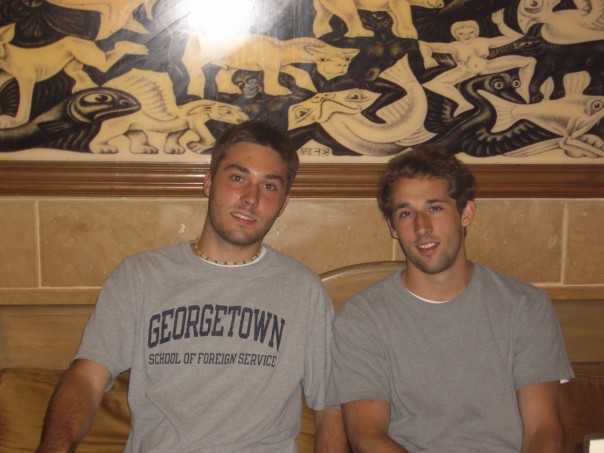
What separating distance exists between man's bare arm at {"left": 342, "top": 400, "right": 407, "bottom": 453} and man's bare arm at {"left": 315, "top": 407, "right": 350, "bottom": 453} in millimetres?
36

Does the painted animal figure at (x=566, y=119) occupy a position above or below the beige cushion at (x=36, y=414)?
above

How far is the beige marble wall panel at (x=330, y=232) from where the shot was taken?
209cm

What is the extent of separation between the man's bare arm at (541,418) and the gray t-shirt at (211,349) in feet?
1.67

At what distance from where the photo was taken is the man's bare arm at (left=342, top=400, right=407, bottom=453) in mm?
1583

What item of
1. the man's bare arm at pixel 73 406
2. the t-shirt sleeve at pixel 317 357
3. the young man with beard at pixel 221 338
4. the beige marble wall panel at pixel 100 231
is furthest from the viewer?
the beige marble wall panel at pixel 100 231

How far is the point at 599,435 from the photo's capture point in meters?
1.01

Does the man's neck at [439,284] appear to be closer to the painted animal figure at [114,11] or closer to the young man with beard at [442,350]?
the young man with beard at [442,350]

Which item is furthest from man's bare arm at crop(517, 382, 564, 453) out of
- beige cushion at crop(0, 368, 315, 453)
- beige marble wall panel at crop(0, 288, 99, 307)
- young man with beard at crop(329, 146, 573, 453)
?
beige marble wall panel at crop(0, 288, 99, 307)

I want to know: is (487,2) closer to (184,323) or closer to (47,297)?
(184,323)

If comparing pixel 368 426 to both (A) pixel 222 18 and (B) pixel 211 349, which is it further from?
(A) pixel 222 18

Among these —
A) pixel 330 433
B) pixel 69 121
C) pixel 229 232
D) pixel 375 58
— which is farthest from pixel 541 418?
pixel 69 121

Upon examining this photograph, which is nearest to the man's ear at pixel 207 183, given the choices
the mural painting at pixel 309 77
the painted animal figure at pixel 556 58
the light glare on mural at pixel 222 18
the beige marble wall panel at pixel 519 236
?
the mural painting at pixel 309 77

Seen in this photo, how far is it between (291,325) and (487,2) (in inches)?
45.1

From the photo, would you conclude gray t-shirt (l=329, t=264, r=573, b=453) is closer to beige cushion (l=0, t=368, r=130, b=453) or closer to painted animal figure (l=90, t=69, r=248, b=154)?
beige cushion (l=0, t=368, r=130, b=453)
